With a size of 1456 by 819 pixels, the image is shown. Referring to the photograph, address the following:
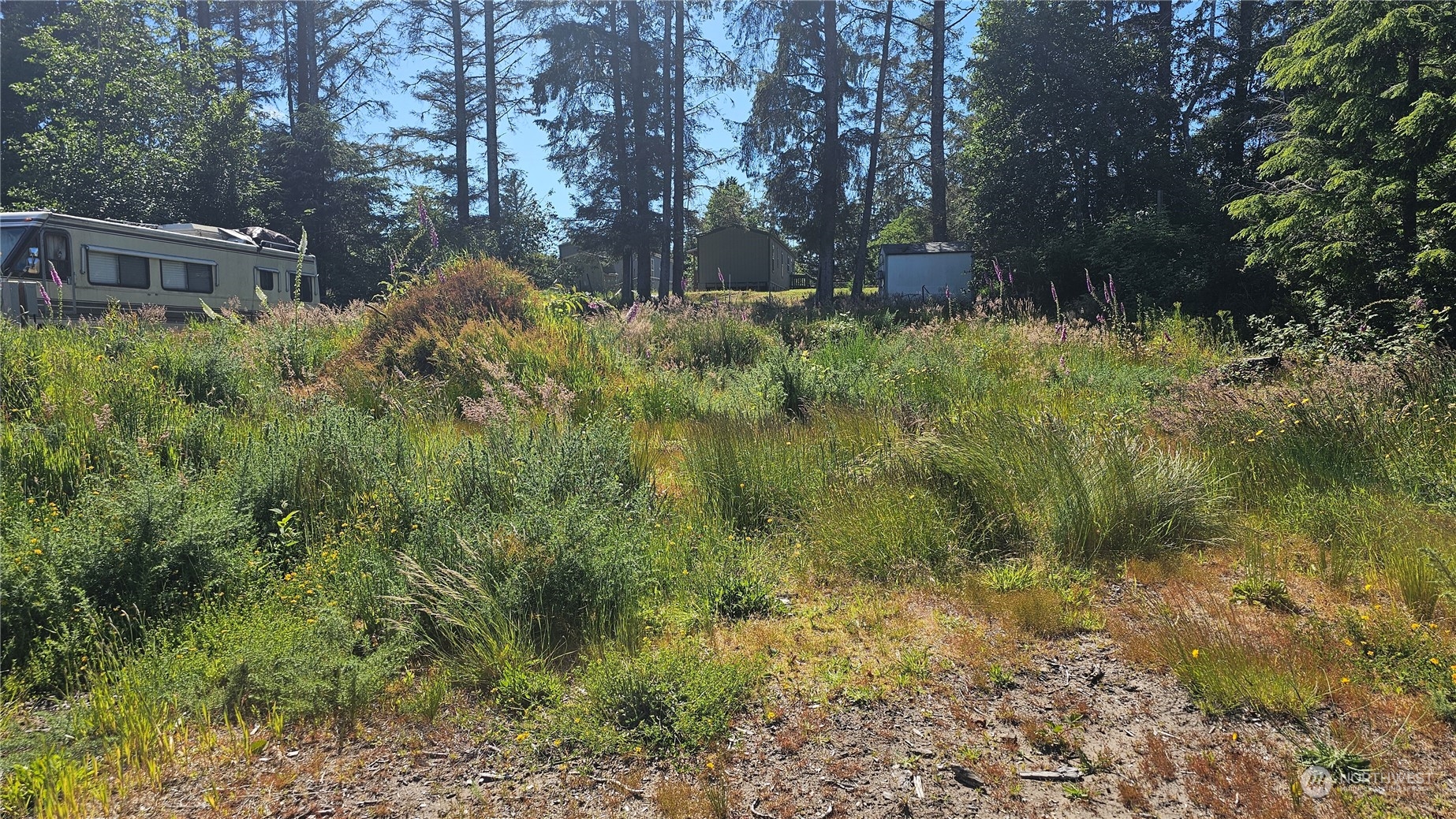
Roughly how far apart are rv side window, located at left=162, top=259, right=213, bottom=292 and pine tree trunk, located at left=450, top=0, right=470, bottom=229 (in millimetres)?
11862

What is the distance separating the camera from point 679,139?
91.0ft

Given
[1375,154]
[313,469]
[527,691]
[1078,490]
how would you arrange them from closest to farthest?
[527,691] < [1078,490] < [313,469] < [1375,154]

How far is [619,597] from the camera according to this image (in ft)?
11.3

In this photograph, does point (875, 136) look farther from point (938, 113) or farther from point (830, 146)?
point (830, 146)

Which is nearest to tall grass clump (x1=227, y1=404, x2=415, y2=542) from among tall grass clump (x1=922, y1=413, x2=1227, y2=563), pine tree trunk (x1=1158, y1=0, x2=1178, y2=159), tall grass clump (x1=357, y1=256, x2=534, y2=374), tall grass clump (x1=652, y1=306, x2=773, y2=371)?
tall grass clump (x1=922, y1=413, x2=1227, y2=563)

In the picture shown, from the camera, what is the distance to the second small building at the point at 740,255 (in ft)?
128

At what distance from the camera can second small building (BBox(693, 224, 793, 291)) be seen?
38.9m

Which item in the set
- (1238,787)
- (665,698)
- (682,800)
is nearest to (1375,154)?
(1238,787)

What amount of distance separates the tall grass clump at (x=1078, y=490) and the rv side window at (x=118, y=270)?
54.3ft

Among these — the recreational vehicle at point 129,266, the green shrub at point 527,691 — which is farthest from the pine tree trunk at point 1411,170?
the recreational vehicle at point 129,266

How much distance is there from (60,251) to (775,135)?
21.0 m

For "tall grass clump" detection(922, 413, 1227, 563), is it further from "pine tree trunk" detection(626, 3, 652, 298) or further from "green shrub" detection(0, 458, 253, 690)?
"pine tree trunk" detection(626, 3, 652, 298)

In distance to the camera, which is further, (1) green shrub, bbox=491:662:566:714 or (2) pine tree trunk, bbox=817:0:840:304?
(2) pine tree trunk, bbox=817:0:840:304

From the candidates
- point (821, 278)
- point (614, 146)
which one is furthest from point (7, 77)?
point (821, 278)
